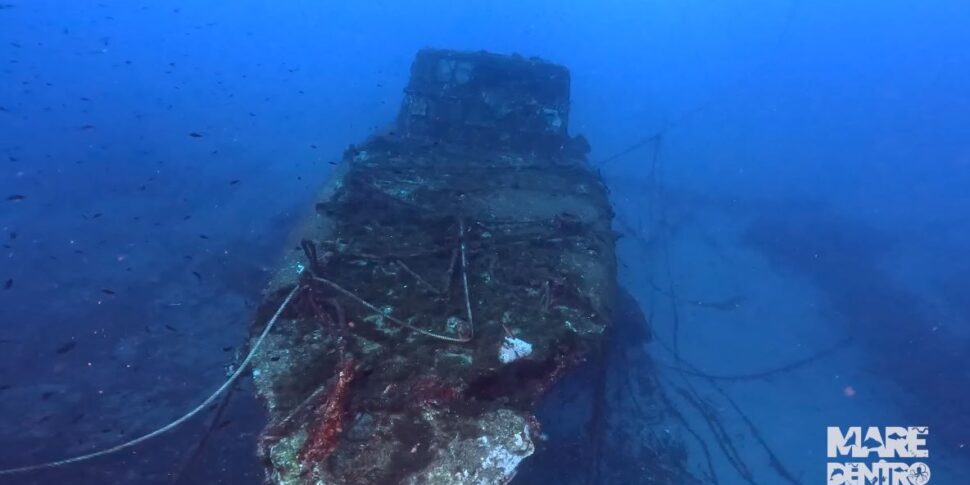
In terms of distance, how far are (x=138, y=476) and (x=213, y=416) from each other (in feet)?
2.44

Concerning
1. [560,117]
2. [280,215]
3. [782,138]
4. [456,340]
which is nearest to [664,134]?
[782,138]

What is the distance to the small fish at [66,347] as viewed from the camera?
7098 mm

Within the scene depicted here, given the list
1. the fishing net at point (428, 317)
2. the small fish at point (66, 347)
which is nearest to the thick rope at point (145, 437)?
the fishing net at point (428, 317)

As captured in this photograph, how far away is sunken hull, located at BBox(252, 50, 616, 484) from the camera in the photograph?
13.6 ft

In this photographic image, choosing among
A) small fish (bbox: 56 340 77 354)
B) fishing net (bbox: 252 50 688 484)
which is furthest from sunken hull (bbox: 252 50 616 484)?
small fish (bbox: 56 340 77 354)

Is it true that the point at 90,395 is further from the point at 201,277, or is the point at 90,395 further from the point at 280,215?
the point at 280,215

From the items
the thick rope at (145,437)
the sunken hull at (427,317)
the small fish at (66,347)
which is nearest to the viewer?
the thick rope at (145,437)

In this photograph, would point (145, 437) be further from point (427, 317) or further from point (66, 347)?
point (66, 347)

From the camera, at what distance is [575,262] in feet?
23.3

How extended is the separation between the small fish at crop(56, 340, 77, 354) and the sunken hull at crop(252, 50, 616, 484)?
3.64 metres

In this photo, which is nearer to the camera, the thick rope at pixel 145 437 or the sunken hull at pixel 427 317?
the thick rope at pixel 145 437

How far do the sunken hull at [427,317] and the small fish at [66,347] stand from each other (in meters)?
3.64

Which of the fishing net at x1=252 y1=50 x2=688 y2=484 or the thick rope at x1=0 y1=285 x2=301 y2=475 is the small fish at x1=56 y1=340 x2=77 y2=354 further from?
the fishing net at x1=252 y1=50 x2=688 y2=484

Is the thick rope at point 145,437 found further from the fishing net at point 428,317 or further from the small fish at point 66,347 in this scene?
the small fish at point 66,347
